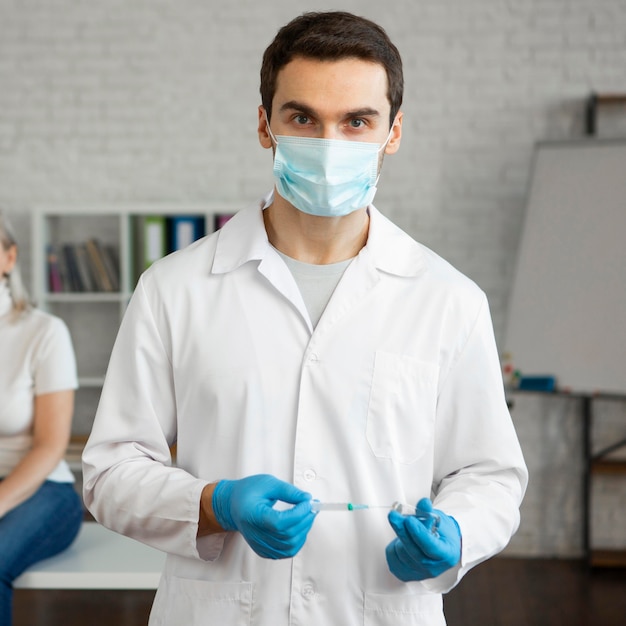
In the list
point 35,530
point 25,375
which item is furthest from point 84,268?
point 35,530

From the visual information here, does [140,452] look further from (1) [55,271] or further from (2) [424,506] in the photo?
(1) [55,271]

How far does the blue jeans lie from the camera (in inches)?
88.7

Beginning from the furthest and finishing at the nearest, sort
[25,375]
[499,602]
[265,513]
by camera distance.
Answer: [499,602]
[25,375]
[265,513]

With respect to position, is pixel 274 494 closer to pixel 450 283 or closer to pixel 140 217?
pixel 450 283

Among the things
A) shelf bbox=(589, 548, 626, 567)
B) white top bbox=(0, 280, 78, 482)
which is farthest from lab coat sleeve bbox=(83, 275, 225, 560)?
shelf bbox=(589, 548, 626, 567)

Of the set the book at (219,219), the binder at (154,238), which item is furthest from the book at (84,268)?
the book at (219,219)

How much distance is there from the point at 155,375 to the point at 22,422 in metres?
1.35

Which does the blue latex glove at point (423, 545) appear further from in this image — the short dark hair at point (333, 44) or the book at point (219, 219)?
the book at point (219, 219)

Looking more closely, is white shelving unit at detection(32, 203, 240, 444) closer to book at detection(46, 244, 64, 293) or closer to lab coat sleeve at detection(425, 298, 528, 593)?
book at detection(46, 244, 64, 293)

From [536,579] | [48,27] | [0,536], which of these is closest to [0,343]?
[0,536]

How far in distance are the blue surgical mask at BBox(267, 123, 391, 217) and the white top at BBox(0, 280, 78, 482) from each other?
54.8 inches

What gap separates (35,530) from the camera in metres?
2.36

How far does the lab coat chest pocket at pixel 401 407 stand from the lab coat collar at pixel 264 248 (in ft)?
0.54

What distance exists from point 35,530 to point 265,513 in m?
1.46
